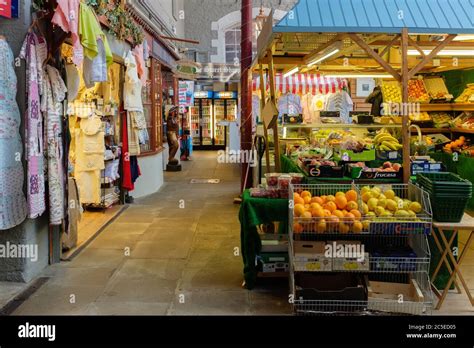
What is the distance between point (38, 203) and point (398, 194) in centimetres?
397

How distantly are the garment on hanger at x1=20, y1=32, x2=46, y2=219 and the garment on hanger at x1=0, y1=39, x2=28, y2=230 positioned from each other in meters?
0.12

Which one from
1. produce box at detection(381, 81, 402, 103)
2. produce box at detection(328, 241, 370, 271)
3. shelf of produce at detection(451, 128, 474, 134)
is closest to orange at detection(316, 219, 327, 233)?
produce box at detection(328, 241, 370, 271)

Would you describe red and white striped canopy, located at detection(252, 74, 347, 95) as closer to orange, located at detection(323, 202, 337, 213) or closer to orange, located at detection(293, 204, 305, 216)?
orange, located at detection(323, 202, 337, 213)

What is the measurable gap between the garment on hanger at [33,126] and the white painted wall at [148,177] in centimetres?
550

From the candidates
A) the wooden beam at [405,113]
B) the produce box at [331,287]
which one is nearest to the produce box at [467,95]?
the wooden beam at [405,113]

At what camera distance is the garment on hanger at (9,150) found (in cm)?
553

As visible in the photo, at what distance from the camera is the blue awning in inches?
220

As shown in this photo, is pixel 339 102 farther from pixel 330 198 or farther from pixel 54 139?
pixel 54 139

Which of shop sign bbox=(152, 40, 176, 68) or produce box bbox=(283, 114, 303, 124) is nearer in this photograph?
produce box bbox=(283, 114, 303, 124)

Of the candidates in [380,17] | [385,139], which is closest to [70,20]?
[380,17]

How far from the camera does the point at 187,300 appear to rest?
5.46m

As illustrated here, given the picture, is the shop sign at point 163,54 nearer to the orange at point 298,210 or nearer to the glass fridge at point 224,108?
the glass fridge at point 224,108

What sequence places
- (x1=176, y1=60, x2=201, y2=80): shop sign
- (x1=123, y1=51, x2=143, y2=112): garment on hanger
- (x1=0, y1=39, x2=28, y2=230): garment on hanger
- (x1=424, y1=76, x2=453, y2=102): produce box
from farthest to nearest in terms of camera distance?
(x1=176, y1=60, x2=201, y2=80): shop sign, (x1=424, y1=76, x2=453, y2=102): produce box, (x1=123, y1=51, x2=143, y2=112): garment on hanger, (x1=0, y1=39, x2=28, y2=230): garment on hanger

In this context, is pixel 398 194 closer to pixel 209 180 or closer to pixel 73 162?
pixel 73 162
